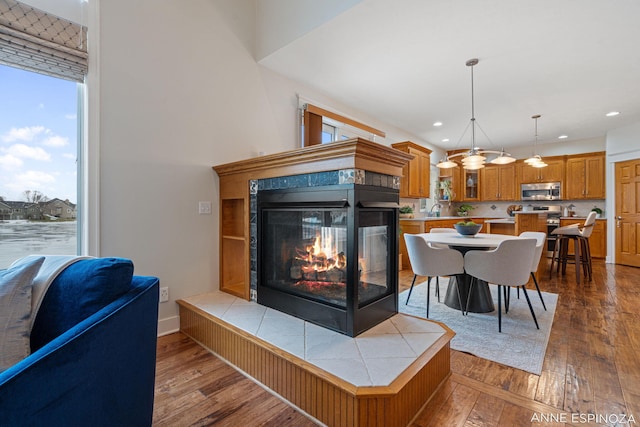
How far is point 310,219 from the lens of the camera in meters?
2.08

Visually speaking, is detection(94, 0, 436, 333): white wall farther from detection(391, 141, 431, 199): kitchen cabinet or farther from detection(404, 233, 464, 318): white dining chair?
detection(391, 141, 431, 199): kitchen cabinet

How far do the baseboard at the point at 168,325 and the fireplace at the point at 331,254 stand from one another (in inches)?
30.1

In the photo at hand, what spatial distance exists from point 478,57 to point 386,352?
9.80ft

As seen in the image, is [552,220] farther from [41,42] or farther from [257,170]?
[41,42]

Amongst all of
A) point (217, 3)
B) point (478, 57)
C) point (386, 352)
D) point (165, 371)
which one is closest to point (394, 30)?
point (478, 57)

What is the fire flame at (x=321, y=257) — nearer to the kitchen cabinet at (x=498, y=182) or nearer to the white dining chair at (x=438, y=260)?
the white dining chair at (x=438, y=260)

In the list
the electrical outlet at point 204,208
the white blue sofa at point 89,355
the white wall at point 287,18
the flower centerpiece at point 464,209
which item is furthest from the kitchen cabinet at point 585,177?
the white blue sofa at point 89,355

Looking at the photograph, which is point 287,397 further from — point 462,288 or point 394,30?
point 394,30

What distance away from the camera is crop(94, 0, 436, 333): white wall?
7.04 ft

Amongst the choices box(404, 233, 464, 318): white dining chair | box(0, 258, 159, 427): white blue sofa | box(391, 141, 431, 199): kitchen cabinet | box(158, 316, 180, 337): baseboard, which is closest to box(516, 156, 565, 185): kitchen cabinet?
box(391, 141, 431, 199): kitchen cabinet

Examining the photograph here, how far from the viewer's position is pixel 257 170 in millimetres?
2396

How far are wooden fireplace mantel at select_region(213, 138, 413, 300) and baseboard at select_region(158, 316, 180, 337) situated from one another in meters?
0.47

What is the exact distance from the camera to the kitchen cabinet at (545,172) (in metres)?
6.51

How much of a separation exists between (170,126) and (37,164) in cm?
90
